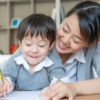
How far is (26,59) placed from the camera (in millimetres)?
841

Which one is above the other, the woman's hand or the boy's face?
the boy's face

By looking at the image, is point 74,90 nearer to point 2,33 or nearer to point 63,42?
point 63,42

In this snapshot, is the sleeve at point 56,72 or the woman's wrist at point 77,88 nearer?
the woman's wrist at point 77,88

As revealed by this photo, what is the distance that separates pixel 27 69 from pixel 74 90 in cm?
33

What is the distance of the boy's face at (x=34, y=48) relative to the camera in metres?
0.76

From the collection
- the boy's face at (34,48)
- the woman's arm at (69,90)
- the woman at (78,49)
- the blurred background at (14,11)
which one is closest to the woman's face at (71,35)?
the woman at (78,49)

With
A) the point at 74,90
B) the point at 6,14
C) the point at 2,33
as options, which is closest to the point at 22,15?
the point at 6,14

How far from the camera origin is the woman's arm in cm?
56

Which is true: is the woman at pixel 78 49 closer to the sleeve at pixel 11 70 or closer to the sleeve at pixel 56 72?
the sleeve at pixel 56 72

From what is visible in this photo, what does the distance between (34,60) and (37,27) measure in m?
0.18

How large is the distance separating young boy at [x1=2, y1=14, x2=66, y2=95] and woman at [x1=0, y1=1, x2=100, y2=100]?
91 millimetres

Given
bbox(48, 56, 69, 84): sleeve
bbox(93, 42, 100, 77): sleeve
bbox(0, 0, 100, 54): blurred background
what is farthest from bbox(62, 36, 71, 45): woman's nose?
bbox(0, 0, 100, 54): blurred background

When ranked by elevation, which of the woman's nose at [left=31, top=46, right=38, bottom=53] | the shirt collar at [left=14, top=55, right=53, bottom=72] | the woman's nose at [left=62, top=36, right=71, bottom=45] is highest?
the woman's nose at [left=62, top=36, right=71, bottom=45]

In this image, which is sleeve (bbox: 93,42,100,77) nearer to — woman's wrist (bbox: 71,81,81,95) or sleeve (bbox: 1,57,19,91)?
woman's wrist (bbox: 71,81,81,95)
